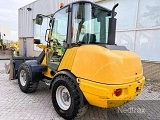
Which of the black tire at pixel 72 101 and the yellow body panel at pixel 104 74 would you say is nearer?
the yellow body panel at pixel 104 74

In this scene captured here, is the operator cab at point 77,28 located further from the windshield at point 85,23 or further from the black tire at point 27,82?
the black tire at point 27,82

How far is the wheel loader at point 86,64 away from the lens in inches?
121

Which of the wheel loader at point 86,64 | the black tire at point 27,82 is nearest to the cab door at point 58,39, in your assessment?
the wheel loader at point 86,64

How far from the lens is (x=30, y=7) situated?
17328 millimetres

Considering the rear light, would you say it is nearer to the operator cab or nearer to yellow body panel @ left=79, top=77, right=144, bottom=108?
yellow body panel @ left=79, top=77, right=144, bottom=108

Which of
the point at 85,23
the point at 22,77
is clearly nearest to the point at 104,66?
the point at 85,23

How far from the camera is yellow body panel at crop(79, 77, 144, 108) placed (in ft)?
9.83

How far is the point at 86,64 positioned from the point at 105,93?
643mm

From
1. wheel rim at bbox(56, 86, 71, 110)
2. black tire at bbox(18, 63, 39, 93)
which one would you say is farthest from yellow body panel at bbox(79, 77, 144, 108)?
black tire at bbox(18, 63, 39, 93)

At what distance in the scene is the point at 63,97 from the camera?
3846 mm

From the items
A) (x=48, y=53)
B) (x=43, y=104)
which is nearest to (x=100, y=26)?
(x=48, y=53)

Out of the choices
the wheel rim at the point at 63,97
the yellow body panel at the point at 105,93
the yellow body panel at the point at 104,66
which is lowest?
the wheel rim at the point at 63,97

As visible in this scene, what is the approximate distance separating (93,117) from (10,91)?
2992 millimetres

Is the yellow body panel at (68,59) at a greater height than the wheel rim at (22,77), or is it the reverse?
the yellow body panel at (68,59)
